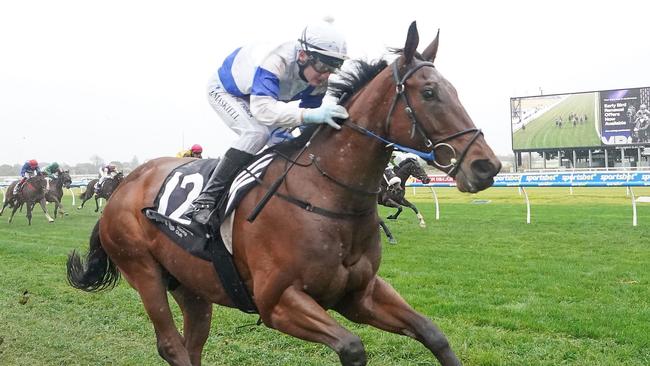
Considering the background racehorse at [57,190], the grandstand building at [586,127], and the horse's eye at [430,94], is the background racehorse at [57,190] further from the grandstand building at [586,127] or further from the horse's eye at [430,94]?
the grandstand building at [586,127]

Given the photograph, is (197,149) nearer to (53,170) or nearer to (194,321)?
(194,321)

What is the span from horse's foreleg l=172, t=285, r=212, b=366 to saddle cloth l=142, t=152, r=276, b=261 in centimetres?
64

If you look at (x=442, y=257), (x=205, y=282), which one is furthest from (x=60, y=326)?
(x=442, y=257)

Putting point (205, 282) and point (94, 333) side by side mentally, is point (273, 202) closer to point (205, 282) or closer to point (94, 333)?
point (205, 282)

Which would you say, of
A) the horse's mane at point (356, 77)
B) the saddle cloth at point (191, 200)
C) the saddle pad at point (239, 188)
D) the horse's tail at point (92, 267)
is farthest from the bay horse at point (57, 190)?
the horse's mane at point (356, 77)

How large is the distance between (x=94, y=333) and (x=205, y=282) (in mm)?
2511

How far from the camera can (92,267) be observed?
192 inches

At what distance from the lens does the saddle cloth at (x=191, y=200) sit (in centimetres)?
343

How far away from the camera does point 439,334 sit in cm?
311

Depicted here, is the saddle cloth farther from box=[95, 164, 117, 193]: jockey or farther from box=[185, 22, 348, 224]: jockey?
box=[95, 164, 117, 193]: jockey

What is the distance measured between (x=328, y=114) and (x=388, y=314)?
105 cm

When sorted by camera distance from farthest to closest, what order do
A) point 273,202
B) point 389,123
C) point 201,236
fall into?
point 201,236 < point 273,202 < point 389,123

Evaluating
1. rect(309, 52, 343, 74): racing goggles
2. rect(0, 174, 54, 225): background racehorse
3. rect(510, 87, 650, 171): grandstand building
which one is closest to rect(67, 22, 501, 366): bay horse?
rect(309, 52, 343, 74): racing goggles

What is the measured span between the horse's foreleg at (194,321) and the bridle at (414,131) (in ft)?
6.33
